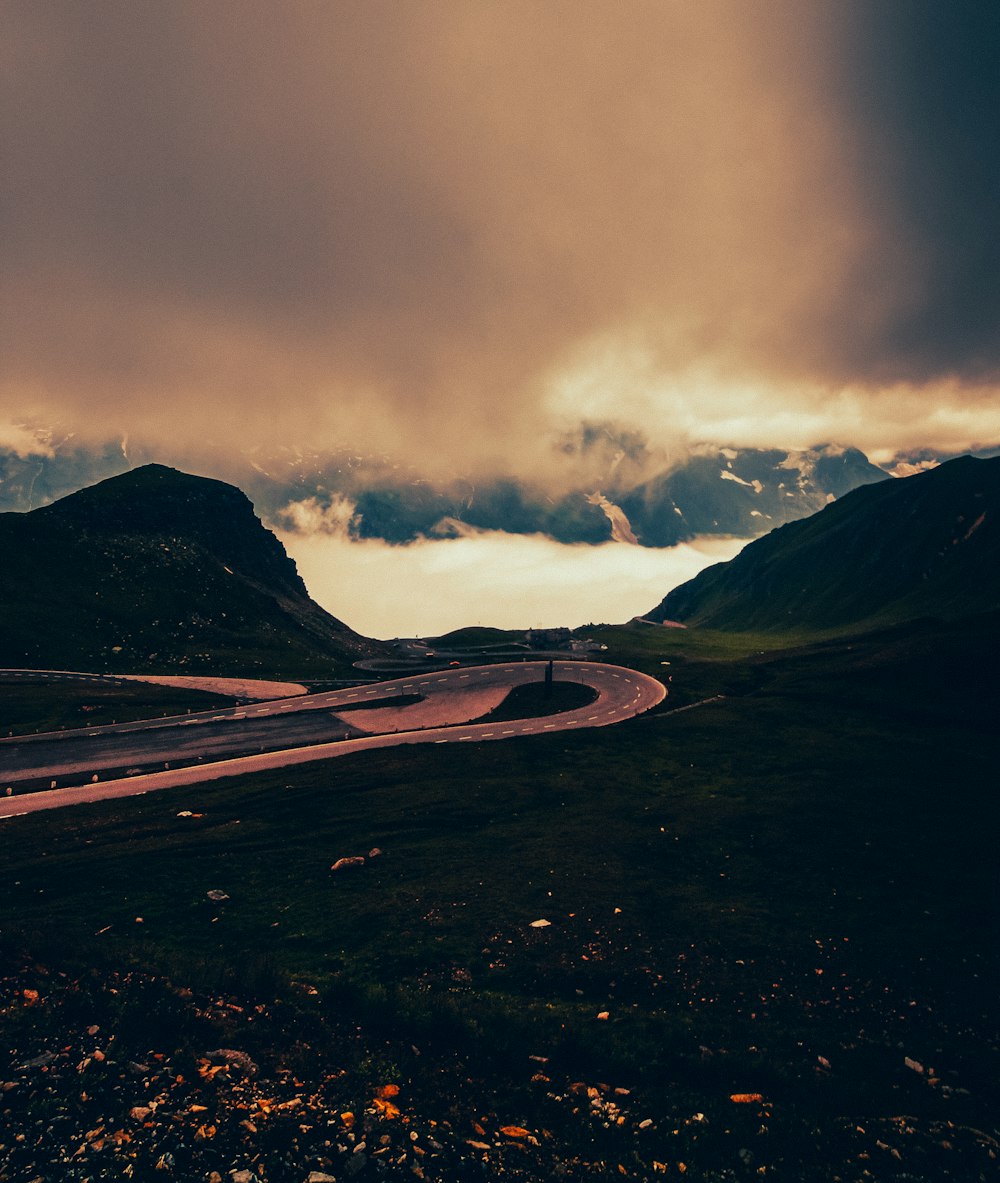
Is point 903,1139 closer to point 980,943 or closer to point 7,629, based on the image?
point 980,943

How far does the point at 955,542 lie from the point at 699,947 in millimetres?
222411

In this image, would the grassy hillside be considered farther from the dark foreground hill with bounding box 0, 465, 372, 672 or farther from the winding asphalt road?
the dark foreground hill with bounding box 0, 465, 372, 672

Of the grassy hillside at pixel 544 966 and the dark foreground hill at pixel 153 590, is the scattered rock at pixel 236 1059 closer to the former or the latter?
the grassy hillside at pixel 544 966

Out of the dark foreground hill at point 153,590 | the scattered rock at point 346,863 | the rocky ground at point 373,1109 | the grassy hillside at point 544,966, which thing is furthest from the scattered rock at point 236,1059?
the dark foreground hill at point 153,590

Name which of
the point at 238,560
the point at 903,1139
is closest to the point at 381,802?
the point at 903,1139

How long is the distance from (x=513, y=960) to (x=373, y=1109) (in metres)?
8.01

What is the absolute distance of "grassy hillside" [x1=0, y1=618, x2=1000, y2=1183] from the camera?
43.5 feet

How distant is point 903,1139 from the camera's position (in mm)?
13609

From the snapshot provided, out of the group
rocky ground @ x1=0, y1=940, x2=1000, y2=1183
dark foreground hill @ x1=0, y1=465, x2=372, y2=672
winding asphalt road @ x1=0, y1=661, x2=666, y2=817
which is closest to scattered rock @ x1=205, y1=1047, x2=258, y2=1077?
rocky ground @ x1=0, y1=940, x2=1000, y2=1183

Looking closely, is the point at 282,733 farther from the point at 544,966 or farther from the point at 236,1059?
the point at 236,1059

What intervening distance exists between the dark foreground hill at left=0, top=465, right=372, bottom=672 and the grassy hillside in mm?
78299

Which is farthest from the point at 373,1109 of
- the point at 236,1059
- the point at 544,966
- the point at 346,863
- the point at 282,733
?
the point at 282,733

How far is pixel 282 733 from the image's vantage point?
5834cm

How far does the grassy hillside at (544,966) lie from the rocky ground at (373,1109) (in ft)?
0.24
